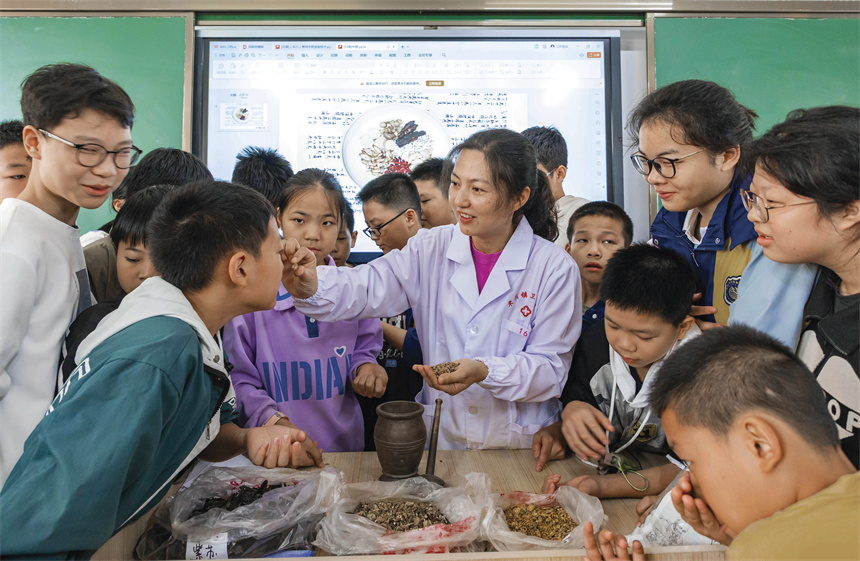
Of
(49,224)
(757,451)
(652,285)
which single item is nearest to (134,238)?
(49,224)

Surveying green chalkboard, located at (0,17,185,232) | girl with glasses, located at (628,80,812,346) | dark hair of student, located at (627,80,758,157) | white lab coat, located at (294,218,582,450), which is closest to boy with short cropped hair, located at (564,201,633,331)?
white lab coat, located at (294,218,582,450)

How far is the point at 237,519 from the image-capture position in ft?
3.61

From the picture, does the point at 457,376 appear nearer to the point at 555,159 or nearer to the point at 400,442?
the point at 400,442

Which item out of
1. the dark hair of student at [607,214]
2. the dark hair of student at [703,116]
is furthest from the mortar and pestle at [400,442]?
the dark hair of student at [607,214]

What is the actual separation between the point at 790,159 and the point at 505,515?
0.96 metres

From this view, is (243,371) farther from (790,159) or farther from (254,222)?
(790,159)

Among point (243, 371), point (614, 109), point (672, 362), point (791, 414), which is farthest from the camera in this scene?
point (614, 109)

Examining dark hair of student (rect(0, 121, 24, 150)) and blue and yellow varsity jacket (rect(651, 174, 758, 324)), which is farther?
dark hair of student (rect(0, 121, 24, 150))

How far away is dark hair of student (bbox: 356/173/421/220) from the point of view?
2682mm

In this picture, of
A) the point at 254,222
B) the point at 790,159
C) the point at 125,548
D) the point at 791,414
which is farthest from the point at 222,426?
the point at 790,159

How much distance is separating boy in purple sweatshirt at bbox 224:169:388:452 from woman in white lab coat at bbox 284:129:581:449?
214mm

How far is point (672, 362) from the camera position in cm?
101

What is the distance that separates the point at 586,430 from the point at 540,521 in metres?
0.39

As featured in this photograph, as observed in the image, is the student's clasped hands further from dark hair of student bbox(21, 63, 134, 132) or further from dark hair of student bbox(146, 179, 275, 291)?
dark hair of student bbox(21, 63, 134, 132)
